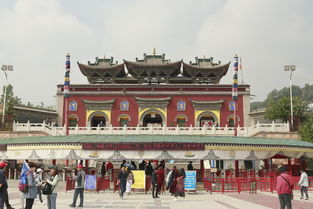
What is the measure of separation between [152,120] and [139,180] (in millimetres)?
34297

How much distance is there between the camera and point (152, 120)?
2052 inches

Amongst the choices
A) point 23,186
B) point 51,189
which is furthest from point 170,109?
point 23,186

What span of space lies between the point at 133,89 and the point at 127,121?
431cm

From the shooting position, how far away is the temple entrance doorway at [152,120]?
161 feet

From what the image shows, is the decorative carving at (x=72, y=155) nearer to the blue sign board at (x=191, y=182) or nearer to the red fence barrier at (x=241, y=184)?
the blue sign board at (x=191, y=182)

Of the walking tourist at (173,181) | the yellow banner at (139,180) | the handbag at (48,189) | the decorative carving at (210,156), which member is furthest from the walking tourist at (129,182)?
the handbag at (48,189)

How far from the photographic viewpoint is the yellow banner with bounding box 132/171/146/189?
17.8 m

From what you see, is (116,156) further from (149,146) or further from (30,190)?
(30,190)

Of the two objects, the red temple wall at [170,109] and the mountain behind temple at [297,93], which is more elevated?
the mountain behind temple at [297,93]

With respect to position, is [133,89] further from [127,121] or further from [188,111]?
[188,111]

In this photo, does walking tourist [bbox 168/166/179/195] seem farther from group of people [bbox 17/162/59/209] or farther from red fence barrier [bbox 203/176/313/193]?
group of people [bbox 17/162/59/209]

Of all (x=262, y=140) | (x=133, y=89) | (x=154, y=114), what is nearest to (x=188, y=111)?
(x=154, y=114)

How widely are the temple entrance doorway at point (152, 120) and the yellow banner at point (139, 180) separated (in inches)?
1207

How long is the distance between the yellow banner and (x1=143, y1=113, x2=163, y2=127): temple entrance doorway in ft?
101
